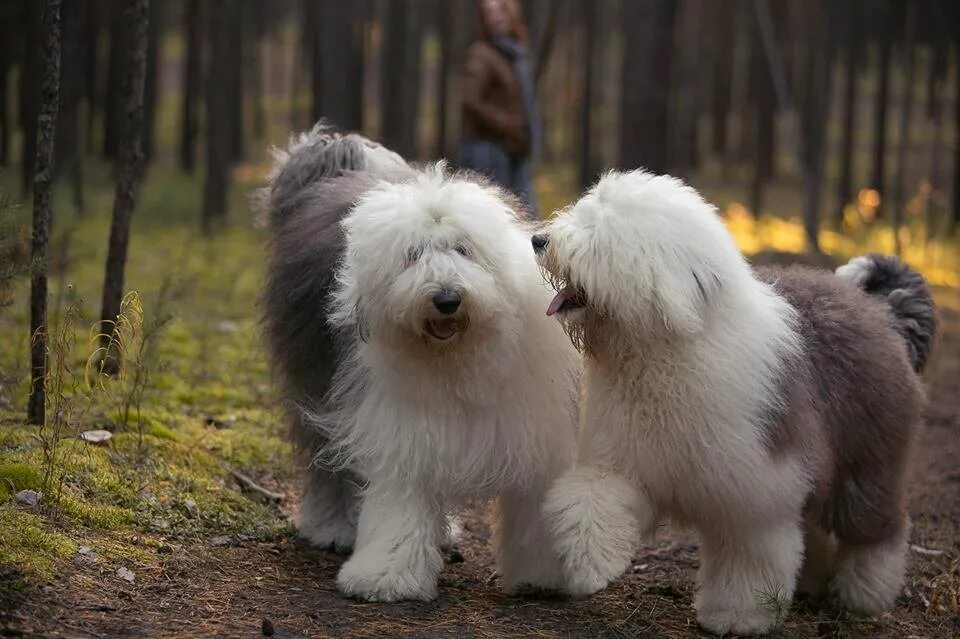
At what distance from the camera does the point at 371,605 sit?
424 centimetres

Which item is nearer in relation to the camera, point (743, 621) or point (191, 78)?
point (743, 621)

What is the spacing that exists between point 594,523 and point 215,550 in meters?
1.71

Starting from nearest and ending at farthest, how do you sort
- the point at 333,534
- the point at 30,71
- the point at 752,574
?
the point at 752,574
the point at 333,534
the point at 30,71

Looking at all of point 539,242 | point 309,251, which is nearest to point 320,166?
point 309,251

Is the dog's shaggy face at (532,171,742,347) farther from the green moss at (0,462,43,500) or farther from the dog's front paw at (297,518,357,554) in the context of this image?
the green moss at (0,462,43,500)

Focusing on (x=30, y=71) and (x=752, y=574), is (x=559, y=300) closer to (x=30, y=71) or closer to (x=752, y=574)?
(x=752, y=574)

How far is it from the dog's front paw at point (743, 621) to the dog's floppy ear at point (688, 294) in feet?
3.60

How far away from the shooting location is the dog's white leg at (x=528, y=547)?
177 inches

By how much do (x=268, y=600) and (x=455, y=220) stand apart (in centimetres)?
154

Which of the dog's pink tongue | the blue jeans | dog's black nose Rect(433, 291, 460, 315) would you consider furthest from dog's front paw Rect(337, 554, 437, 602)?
the blue jeans

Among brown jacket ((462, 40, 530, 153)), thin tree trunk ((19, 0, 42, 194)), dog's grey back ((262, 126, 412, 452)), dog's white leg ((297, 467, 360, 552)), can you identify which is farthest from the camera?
thin tree trunk ((19, 0, 42, 194))

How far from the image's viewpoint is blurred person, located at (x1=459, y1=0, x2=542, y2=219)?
9289mm

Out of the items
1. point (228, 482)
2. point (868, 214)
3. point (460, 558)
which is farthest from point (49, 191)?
point (868, 214)

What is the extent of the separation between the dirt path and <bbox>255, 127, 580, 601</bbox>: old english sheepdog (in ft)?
0.59
